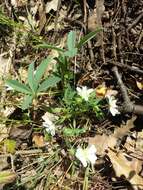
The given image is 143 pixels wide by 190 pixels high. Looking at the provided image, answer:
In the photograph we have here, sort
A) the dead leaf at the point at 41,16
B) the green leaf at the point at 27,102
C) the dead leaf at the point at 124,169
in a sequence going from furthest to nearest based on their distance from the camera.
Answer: the dead leaf at the point at 41,16 < the green leaf at the point at 27,102 < the dead leaf at the point at 124,169

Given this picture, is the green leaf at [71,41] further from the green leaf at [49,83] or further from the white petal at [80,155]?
the white petal at [80,155]

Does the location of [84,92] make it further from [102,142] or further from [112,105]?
[102,142]

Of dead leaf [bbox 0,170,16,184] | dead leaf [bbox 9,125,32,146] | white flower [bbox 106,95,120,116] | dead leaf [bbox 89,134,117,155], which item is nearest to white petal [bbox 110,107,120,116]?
white flower [bbox 106,95,120,116]

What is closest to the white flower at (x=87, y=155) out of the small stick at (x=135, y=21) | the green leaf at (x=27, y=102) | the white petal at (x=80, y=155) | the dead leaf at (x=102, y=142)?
the white petal at (x=80, y=155)

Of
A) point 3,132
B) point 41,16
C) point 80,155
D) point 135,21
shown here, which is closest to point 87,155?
point 80,155

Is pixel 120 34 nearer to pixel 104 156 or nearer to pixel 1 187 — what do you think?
pixel 104 156

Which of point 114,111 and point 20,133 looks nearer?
point 114,111

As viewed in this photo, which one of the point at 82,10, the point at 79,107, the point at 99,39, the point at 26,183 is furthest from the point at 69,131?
the point at 82,10

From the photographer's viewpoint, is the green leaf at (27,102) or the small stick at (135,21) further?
the small stick at (135,21)
